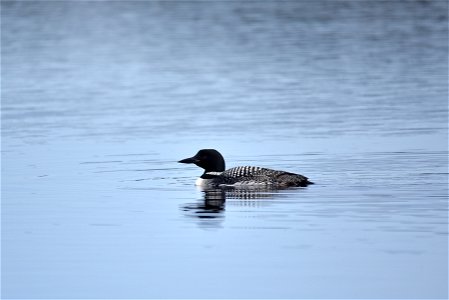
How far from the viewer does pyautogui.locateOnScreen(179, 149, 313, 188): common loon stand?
15820 mm

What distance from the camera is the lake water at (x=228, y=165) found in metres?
11.7

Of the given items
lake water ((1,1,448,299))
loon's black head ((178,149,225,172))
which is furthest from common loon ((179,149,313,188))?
lake water ((1,1,448,299))

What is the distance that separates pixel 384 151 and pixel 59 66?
16.7 meters

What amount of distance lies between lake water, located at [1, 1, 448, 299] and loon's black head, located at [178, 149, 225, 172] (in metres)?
0.28

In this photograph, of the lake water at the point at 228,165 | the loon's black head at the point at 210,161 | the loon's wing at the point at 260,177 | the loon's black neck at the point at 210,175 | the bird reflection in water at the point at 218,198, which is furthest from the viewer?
the loon's black head at the point at 210,161

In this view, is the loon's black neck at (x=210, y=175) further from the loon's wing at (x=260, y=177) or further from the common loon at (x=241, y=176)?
the loon's wing at (x=260, y=177)

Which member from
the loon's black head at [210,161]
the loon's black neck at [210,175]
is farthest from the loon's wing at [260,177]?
the loon's black head at [210,161]

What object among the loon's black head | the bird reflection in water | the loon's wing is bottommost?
the bird reflection in water

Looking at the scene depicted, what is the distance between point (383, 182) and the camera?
16.0 m

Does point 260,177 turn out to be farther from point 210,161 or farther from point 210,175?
point 210,161

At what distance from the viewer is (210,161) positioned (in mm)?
16578

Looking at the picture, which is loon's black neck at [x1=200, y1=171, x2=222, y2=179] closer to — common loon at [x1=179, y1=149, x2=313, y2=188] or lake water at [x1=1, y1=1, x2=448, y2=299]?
common loon at [x1=179, y1=149, x2=313, y2=188]

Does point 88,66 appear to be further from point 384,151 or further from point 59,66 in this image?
point 384,151

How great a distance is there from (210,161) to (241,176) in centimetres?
68
